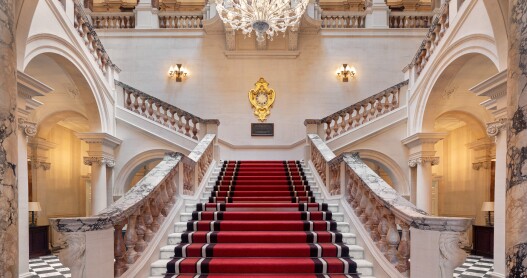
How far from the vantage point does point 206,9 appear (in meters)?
12.6

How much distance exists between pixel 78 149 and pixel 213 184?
817 centimetres

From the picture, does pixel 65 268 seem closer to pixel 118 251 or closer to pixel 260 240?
pixel 260 240

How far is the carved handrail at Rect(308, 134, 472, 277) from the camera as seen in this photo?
310 cm

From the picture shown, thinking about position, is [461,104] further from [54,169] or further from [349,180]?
[54,169]

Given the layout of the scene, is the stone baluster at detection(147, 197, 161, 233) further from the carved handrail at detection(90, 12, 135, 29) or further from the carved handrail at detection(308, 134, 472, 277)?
the carved handrail at detection(90, 12, 135, 29)

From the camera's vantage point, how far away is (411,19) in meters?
12.9

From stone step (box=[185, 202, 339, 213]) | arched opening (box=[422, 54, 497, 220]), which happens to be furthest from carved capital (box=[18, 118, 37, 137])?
arched opening (box=[422, 54, 497, 220])

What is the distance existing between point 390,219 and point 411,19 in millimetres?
10729

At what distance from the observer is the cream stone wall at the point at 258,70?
12484mm

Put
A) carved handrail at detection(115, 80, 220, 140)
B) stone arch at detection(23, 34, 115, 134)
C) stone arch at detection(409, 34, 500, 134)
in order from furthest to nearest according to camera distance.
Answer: carved handrail at detection(115, 80, 220, 140) → stone arch at detection(23, 34, 115, 134) → stone arch at detection(409, 34, 500, 134)

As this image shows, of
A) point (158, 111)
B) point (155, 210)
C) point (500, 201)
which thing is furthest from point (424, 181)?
point (155, 210)

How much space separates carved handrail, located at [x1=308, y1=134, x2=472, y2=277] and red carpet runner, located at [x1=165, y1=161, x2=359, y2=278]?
438 mm

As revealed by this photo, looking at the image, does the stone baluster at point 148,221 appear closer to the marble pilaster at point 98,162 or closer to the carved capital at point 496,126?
the carved capital at point 496,126

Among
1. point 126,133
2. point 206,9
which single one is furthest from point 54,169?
point 206,9
